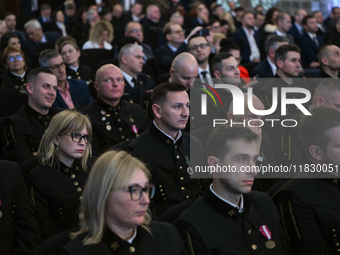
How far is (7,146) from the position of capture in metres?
3.68

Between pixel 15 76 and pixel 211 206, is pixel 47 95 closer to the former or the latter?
pixel 15 76

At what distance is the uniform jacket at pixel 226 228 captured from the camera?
2098mm

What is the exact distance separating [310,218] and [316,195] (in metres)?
0.12

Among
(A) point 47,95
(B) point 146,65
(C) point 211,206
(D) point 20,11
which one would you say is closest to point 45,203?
(C) point 211,206

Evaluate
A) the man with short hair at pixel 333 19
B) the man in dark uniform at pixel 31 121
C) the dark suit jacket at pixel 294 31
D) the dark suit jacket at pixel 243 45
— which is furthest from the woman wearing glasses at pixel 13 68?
the man with short hair at pixel 333 19

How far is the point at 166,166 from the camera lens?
304cm

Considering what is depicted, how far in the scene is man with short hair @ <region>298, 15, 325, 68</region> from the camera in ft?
27.0

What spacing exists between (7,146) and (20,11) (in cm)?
843

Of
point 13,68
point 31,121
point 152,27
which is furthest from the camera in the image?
point 152,27

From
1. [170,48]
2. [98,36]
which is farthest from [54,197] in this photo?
[98,36]

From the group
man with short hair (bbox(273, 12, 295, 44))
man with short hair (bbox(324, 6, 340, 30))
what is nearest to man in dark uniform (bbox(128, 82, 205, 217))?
man with short hair (bbox(273, 12, 295, 44))

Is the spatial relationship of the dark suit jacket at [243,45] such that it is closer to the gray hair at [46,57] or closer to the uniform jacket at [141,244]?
the gray hair at [46,57]

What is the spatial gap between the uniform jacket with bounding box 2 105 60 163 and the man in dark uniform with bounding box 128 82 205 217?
111 cm

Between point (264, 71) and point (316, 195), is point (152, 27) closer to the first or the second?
point (264, 71)
